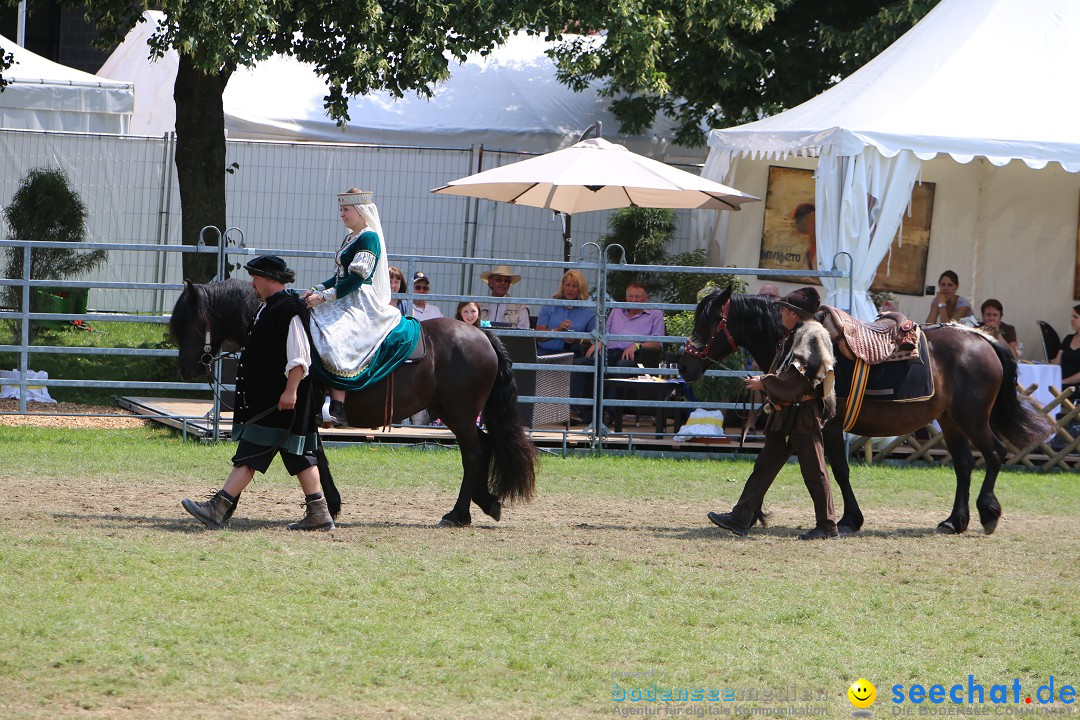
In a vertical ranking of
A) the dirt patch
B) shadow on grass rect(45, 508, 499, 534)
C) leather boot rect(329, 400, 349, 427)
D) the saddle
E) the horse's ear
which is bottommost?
the dirt patch

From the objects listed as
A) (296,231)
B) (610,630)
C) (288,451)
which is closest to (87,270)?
(296,231)

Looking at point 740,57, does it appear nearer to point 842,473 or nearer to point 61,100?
point 61,100

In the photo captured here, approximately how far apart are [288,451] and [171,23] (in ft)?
20.7

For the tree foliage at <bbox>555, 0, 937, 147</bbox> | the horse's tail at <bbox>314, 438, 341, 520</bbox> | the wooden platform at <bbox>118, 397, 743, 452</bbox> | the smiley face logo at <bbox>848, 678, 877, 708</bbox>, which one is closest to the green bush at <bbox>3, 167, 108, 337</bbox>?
the wooden platform at <bbox>118, 397, 743, 452</bbox>

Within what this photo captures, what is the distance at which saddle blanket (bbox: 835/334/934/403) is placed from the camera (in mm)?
8523

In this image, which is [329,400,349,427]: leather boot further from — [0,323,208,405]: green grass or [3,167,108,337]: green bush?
[3,167,108,337]: green bush

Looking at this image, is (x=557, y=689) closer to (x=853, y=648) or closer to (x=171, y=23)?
(x=853, y=648)

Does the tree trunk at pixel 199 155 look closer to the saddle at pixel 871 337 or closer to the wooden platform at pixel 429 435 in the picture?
the wooden platform at pixel 429 435

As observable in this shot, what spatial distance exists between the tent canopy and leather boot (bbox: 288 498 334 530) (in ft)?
21.9

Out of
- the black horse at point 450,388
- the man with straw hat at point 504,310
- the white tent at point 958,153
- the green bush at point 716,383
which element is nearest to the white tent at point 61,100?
the man with straw hat at point 504,310

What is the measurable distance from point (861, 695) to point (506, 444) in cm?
388

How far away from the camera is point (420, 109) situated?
1916 cm

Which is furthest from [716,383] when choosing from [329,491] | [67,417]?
[67,417]

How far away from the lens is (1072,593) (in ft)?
23.0
